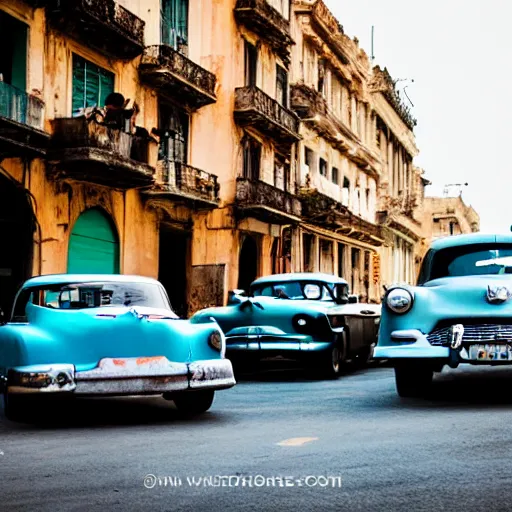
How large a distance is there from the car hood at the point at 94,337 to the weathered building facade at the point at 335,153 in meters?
25.0

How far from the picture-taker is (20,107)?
1711cm

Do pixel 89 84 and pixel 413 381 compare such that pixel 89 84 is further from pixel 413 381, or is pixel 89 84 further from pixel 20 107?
pixel 413 381

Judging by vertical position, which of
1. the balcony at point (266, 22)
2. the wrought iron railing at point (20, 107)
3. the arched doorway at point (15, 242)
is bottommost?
the arched doorway at point (15, 242)

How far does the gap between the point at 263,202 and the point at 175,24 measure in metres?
5.84

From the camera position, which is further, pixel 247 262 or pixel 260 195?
pixel 247 262

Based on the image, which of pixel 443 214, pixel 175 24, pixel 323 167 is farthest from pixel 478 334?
pixel 443 214

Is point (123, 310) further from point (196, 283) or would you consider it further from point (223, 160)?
point (223, 160)

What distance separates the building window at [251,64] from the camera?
29.3m

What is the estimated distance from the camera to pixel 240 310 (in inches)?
498

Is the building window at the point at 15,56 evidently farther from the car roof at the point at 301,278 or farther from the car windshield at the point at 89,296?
the car windshield at the point at 89,296

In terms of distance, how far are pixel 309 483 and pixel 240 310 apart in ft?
25.2

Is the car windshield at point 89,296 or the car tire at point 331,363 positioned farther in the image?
the car tire at point 331,363

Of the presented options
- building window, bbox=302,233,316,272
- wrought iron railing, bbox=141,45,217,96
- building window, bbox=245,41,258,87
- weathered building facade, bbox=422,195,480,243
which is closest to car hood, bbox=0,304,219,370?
wrought iron railing, bbox=141,45,217,96

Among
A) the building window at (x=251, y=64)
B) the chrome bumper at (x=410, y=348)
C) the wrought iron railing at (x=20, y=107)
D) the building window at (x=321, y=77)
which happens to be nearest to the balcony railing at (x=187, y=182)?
the wrought iron railing at (x=20, y=107)
